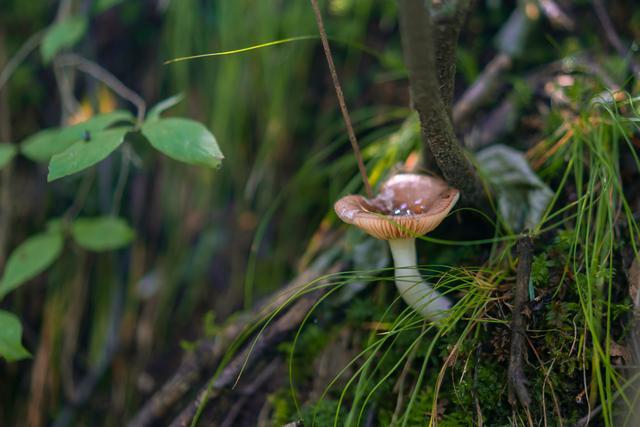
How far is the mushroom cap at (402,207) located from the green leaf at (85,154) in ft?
2.04

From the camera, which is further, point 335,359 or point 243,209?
point 243,209

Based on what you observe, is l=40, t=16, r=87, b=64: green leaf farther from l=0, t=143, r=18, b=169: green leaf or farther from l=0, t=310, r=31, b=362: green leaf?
l=0, t=310, r=31, b=362: green leaf

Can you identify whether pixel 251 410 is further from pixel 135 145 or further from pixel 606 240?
pixel 135 145

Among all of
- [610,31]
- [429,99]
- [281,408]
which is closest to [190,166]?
[281,408]

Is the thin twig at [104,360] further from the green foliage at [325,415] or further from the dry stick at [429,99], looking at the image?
the dry stick at [429,99]

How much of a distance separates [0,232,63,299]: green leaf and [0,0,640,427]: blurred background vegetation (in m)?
0.38

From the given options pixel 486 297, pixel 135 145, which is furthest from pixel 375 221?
pixel 135 145

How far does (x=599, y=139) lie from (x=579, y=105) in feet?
1.12

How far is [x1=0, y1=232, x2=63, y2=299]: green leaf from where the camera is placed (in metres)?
1.83

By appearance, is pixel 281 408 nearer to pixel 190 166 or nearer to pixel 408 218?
pixel 408 218

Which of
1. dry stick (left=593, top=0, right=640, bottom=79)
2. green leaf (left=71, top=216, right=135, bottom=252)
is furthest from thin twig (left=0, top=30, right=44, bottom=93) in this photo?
dry stick (left=593, top=0, right=640, bottom=79)

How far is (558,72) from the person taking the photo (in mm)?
1956

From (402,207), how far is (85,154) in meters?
0.87

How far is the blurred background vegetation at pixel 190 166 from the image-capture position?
221 cm
